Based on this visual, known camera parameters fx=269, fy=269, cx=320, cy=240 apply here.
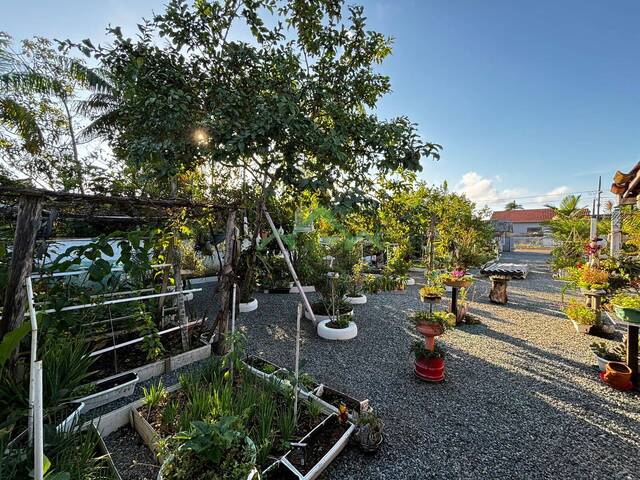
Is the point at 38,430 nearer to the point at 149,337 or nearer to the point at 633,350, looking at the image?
the point at 149,337

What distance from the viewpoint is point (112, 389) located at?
2422 mm

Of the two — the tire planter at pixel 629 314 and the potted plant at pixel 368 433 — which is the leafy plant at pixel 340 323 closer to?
the potted plant at pixel 368 433

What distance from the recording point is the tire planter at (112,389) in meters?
2.32

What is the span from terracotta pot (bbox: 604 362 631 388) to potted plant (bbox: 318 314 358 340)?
289 centimetres

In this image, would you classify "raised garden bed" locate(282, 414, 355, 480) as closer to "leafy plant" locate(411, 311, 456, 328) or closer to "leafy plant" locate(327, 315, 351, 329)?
"leafy plant" locate(411, 311, 456, 328)

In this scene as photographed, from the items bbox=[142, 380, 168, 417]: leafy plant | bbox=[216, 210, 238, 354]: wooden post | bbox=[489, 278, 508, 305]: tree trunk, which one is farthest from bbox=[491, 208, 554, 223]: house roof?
bbox=[142, 380, 168, 417]: leafy plant

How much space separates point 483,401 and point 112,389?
3492 millimetres

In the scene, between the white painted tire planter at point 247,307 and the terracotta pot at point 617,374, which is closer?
the terracotta pot at point 617,374

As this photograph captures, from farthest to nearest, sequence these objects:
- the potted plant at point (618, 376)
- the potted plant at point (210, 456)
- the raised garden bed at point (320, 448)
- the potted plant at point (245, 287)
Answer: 1. the potted plant at point (245, 287)
2. the potted plant at point (618, 376)
3. the raised garden bed at point (320, 448)
4. the potted plant at point (210, 456)

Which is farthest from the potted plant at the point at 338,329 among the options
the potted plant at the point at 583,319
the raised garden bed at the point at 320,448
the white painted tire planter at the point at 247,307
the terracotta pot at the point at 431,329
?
the potted plant at the point at 583,319

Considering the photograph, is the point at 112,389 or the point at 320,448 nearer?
the point at 320,448

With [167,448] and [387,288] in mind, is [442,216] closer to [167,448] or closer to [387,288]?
[387,288]

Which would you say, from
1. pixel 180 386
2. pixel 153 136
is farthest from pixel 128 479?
pixel 153 136

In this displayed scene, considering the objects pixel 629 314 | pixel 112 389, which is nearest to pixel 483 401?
pixel 629 314
